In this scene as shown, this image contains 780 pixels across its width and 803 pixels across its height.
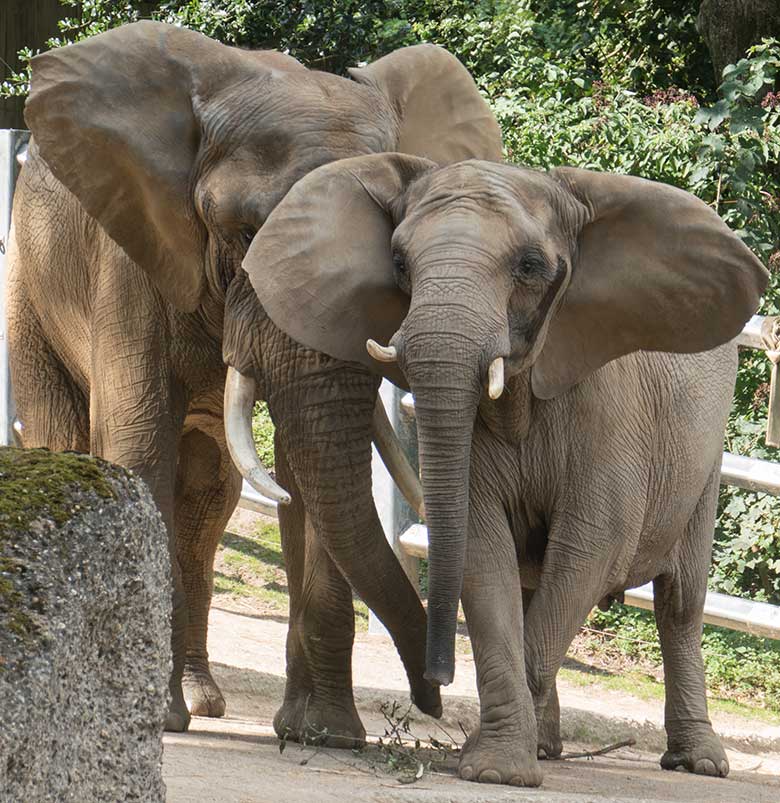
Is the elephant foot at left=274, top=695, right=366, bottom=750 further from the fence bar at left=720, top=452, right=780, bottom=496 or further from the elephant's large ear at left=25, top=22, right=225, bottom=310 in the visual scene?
the fence bar at left=720, top=452, right=780, bottom=496

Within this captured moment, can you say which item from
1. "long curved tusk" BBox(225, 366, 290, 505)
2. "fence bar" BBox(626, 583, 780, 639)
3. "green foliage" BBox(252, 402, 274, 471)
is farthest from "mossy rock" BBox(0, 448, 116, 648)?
"green foliage" BBox(252, 402, 274, 471)

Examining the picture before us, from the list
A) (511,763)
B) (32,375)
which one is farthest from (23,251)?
(511,763)

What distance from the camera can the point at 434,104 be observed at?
6.19 meters

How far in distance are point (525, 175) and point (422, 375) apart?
807 millimetres

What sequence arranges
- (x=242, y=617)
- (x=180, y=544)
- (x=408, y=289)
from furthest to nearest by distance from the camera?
(x=242, y=617), (x=180, y=544), (x=408, y=289)

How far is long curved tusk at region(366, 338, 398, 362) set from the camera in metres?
4.75

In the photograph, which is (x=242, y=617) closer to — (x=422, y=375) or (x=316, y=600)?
(x=316, y=600)

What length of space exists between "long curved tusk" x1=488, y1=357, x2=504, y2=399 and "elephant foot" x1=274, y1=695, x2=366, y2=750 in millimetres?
1633

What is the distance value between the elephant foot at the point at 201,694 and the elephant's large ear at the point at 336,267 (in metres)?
2.23

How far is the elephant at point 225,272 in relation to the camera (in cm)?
537

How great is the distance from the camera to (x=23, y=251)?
22.3 ft

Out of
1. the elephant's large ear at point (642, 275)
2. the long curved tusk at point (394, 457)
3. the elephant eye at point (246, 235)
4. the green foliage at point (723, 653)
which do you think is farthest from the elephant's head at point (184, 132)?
the green foliage at point (723, 653)

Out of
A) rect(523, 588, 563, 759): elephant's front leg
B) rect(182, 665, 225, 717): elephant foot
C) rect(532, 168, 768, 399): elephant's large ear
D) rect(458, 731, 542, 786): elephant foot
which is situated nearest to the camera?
rect(458, 731, 542, 786): elephant foot

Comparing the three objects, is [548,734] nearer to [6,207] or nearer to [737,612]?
[737,612]
